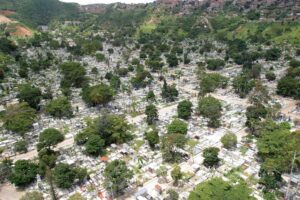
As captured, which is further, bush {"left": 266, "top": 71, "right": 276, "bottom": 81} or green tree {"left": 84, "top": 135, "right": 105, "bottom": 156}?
bush {"left": 266, "top": 71, "right": 276, "bottom": 81}

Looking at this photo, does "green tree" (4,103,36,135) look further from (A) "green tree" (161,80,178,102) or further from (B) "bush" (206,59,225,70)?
(B) "bush" (206,59,225,70)

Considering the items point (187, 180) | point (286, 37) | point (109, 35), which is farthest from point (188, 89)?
point (109, 35)

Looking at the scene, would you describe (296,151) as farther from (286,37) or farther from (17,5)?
(17,5)

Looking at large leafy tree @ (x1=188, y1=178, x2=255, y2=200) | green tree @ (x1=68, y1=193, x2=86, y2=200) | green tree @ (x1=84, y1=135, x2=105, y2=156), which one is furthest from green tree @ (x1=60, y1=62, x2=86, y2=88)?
large leafy tree @ (x1=188, y1=178, x2=255, y2=200)

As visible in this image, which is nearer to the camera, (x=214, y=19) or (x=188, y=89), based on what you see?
(x=188, y=89)

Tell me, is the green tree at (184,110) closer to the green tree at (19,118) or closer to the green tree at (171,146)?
the green tree at (171,146)
